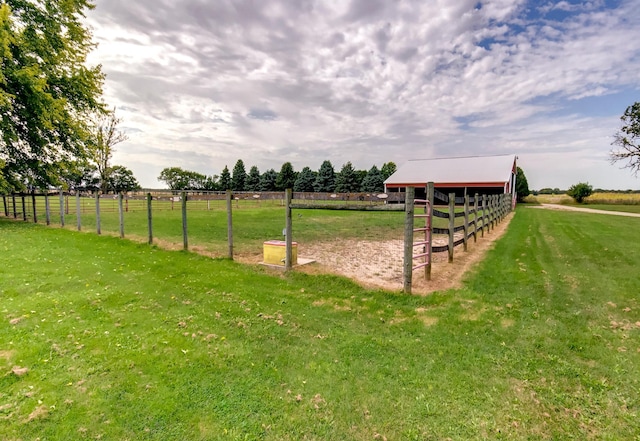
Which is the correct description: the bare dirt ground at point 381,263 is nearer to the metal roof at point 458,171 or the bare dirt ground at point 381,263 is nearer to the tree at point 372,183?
the metal roof at point 458,171

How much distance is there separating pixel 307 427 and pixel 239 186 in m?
70.3

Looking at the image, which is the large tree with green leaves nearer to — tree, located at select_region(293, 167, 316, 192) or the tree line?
the tree line

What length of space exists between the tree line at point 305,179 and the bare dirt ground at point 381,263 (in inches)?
1651

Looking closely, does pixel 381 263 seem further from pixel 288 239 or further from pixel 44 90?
pixel 44 90

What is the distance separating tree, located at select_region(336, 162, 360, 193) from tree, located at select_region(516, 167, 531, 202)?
24.0 meters

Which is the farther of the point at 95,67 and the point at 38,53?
the point at 95,67

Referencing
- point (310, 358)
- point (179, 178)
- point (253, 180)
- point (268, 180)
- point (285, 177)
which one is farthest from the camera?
point (179, 178)

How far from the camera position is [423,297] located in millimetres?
5359

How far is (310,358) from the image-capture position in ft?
10.9

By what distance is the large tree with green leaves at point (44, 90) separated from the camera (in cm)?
1363

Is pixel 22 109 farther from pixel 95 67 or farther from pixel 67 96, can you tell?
pixel 95 67

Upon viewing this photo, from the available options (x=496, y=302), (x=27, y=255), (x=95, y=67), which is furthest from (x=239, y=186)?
(x=496, y=302)

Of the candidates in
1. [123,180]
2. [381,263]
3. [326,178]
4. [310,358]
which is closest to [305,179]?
[326,178]

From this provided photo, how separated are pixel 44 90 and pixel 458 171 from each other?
36999mm
